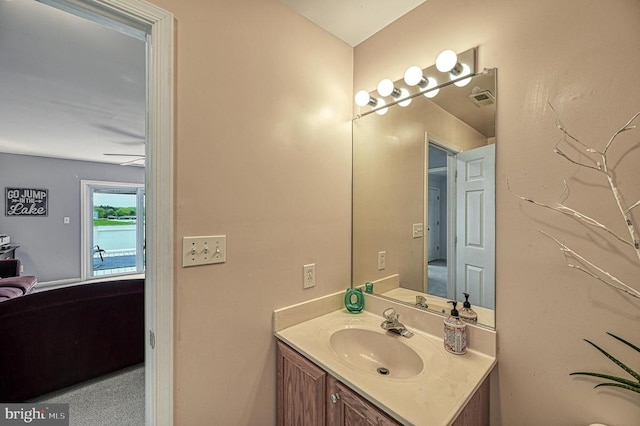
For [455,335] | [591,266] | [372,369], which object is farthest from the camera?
[372,369]

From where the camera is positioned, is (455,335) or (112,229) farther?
(112,229)

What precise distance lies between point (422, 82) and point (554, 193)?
745 mm


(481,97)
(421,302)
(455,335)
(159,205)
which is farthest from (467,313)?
(159,205)

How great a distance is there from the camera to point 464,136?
Result: 122 centimetres

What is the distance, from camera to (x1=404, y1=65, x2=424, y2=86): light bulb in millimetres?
1272

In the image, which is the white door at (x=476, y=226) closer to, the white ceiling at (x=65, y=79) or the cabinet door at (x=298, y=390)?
the cabinet door at (x=298, y=390)

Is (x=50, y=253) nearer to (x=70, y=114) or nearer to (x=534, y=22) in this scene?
(x=70, y=114)

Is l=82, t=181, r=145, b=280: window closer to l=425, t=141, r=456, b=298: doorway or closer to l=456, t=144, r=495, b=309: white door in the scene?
l=425, t=141, r=456, b=298: doorway

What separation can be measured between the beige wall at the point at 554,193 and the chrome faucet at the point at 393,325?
1.25ft

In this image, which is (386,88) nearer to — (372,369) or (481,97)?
(481,97)

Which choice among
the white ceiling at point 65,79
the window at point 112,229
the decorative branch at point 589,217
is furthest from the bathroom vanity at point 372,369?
the window at point 112,229

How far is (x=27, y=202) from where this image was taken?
4.53m

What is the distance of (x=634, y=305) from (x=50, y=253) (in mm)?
6967

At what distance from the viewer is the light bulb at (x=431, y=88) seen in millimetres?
1279
